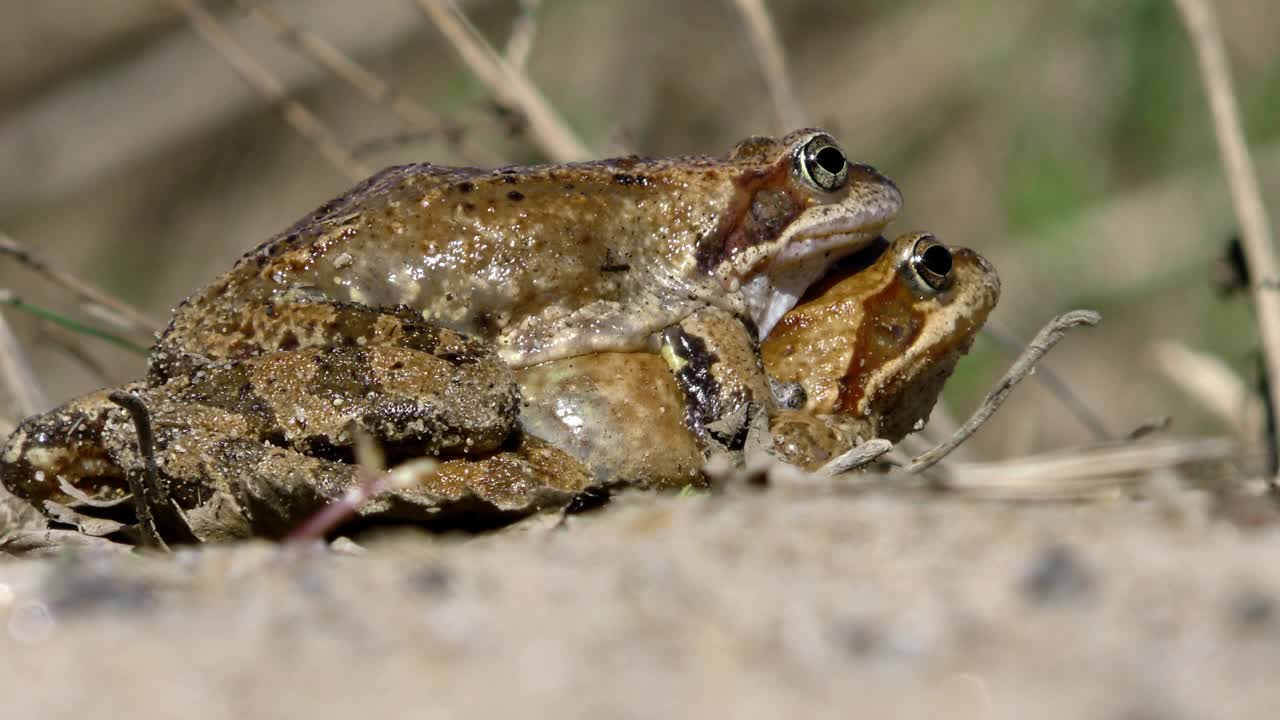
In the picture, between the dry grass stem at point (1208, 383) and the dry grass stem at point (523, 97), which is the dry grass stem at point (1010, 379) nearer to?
the dry grass stem at point (1208, 383)

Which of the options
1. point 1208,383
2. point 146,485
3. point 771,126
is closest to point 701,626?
point 146,485

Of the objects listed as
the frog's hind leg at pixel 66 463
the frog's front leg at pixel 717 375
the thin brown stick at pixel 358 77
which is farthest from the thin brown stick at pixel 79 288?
the frog's front leg at pixel 717 375

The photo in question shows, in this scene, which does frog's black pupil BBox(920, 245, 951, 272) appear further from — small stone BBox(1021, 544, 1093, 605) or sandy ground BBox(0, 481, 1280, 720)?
small stone BBox(1021, 544, 1093, 605)

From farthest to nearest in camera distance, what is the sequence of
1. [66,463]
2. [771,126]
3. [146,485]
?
[771,126], [66,463], [146,485]

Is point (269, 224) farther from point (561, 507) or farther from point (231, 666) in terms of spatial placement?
point (231, 666)

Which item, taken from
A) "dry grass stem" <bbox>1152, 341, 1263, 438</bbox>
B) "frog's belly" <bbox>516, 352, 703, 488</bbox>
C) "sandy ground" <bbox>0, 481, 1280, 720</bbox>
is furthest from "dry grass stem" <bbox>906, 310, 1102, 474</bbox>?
"dry grass stem" <bbox>1152, 341, 1263, 438</bbox>

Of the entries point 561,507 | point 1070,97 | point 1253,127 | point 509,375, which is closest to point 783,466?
point 561,507

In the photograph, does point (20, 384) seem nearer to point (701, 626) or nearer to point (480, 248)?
point (480, 248)
